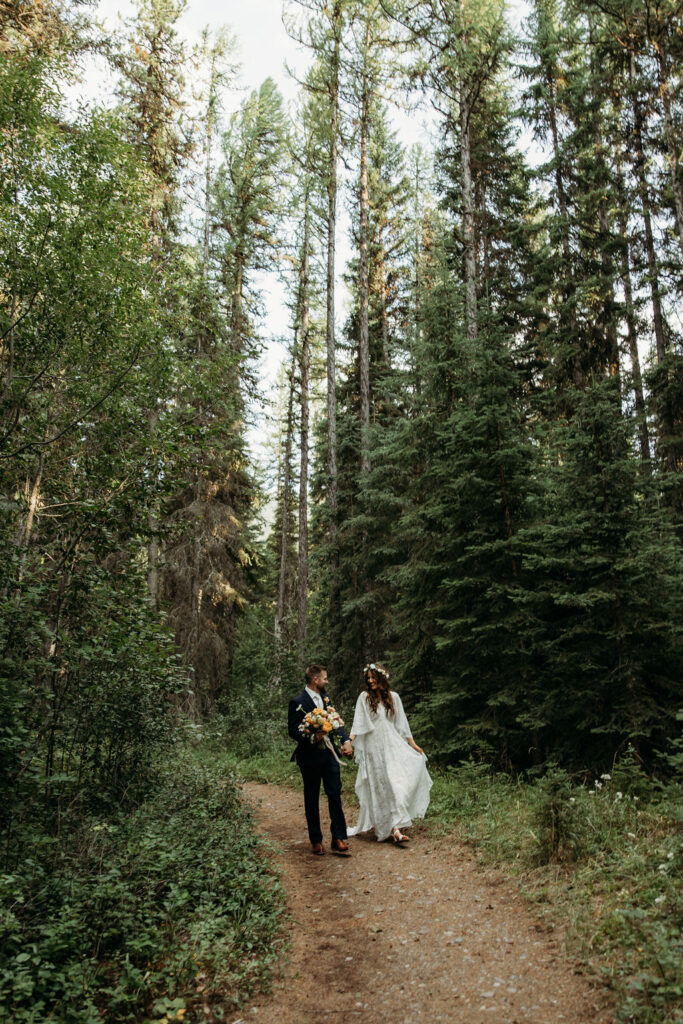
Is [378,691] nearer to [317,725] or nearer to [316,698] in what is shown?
[316,698]

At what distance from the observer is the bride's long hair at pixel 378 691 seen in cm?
763

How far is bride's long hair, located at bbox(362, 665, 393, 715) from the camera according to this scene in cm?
763

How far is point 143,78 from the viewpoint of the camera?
52.2ft

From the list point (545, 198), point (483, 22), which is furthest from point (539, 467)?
point (545, 198)

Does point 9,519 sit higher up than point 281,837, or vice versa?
point 9,519

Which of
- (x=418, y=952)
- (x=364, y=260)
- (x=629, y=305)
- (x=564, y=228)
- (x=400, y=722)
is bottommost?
(x=418, y=952)

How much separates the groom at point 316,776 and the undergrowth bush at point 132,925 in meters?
1.07

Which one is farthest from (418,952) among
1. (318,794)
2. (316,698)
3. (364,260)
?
(364,260)

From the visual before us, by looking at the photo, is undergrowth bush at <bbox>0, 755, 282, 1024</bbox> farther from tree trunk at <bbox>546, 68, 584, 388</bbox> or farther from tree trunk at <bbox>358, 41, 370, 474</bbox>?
tree trunk at <bbox>546, 68, 584, 388</bbox>

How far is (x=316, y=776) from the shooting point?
23.1 feet

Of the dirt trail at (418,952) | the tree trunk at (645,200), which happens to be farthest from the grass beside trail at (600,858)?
the tree trunk at (645,200)

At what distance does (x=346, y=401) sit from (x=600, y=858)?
58.9 ft

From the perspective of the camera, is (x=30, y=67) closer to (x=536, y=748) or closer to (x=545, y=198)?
(x=536, y=748)

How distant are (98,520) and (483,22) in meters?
14.6
